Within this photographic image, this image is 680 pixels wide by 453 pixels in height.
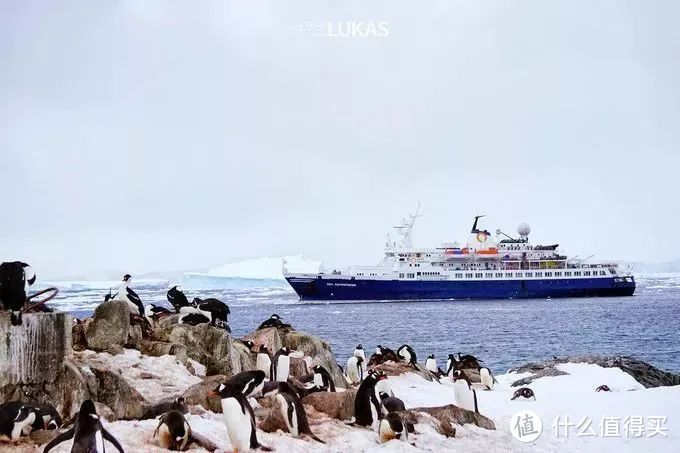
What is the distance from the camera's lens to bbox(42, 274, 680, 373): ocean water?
58.5ft

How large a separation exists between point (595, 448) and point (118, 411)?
3245 millimetres

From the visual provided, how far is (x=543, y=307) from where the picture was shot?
34.8m

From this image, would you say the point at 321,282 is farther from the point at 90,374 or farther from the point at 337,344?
the point at 90,374

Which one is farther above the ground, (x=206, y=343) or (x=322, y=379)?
(x=206, y=343)

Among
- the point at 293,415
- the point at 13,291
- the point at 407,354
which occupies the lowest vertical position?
the point at 407,354

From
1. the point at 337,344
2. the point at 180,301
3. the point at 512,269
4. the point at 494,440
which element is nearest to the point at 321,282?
the point at 512,269

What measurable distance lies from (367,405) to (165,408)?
4.43ft

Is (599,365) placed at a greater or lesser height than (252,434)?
lesser

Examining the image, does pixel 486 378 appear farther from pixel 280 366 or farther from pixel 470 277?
pixel 470 277

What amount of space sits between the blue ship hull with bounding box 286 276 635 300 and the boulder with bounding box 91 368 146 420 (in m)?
36.2

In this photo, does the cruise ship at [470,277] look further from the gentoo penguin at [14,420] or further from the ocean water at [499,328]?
the gentoo penguin at [14,420]

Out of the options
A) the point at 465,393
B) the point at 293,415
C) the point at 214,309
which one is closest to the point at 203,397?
the point at 293,415

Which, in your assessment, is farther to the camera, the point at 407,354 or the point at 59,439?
the point at 407,354

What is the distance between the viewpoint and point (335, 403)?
16.1 ft
